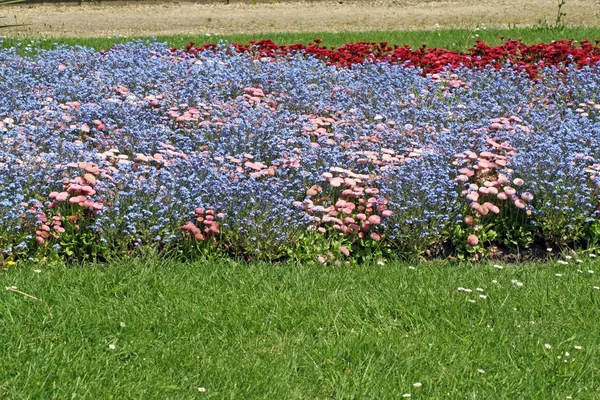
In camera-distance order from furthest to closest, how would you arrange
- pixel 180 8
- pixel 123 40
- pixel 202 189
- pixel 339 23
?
pixel 180 8, pixel 339 23, pixel 123 40, pixel 202 189

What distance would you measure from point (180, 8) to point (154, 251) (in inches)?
479

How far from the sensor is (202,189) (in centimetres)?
581

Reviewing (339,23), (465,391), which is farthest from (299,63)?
(339,23)

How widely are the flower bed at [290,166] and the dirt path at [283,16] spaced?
21.7 feet

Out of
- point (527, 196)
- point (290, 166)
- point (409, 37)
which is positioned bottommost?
point (527, 196)

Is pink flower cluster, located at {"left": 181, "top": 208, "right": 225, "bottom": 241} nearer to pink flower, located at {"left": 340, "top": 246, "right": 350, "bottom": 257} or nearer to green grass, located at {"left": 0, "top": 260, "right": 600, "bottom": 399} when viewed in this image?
green grass, located at {"left": 0, "top": 260, "right": 600, "bottom": 399}

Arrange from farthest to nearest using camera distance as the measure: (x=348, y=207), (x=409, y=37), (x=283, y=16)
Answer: (x=283, y=16), (x=409, y=37), (x=348, y=207)

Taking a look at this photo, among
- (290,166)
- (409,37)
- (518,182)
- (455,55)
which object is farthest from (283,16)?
(518,182)

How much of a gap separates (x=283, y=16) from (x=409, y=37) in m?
3.60

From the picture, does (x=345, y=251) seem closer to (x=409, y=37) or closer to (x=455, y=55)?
(x=455, y=55)

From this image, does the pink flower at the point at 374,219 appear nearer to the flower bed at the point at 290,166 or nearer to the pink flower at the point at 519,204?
the flower bed at the point at 290,166

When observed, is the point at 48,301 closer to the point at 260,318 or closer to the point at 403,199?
the point at 260,318

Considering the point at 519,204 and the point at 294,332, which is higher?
the point at 519,204

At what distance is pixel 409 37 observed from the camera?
12.8 metres
